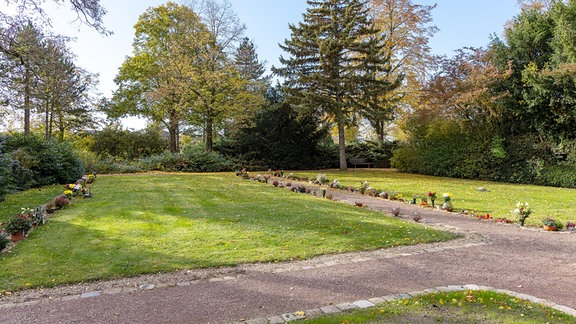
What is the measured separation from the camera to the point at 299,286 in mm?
3996

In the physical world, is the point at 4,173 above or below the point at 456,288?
above

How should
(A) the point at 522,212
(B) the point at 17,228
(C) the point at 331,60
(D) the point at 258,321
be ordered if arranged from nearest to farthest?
(D) the point at 258,321 < (B) the point at 17,228 < (A) the point at 522,212 < (C) the point at 331,60

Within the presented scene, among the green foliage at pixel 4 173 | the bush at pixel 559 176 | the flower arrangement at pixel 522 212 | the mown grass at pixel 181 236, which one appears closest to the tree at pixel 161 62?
the green foliage at pixel 4 173

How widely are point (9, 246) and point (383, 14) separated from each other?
25.2 m

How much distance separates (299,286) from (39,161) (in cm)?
1270

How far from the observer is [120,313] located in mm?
3348

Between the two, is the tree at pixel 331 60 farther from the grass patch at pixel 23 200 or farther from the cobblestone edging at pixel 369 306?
the cobblestone edging at pixel 369 306

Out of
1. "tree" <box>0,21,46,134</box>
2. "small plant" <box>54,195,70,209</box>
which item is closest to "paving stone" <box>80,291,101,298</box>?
"small plant" <box>54,195,70,209</box>

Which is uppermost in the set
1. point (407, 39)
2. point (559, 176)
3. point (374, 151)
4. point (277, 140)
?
point (407, 39)

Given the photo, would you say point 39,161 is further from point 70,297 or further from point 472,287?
point 472,287

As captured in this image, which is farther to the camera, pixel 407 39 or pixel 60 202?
pixel 407 39

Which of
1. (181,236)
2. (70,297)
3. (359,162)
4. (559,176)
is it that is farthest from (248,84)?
(70,297)

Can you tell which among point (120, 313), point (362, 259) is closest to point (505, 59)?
point (362, 259)

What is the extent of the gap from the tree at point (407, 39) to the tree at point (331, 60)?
4306 mm
